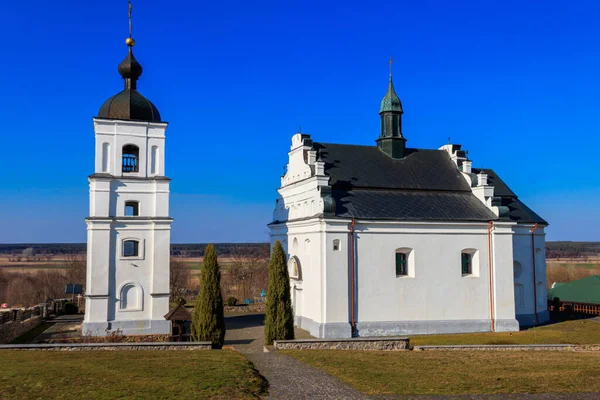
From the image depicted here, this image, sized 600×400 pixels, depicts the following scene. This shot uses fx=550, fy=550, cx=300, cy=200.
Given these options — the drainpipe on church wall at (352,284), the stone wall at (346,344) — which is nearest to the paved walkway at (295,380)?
the stone wall at (346,344)

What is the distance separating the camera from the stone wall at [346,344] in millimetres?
20688

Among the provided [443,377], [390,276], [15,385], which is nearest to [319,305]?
[390,276]

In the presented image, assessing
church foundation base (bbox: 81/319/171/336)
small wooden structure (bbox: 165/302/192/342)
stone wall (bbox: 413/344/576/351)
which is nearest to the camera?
stone wall (bbox: 413/344/576/351)

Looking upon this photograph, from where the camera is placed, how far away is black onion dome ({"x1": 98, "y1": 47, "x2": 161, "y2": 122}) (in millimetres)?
26438

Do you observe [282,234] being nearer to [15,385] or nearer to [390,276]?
[390,276]

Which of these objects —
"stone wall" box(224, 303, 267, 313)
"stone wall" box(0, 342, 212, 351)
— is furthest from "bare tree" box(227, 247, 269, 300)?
"stone wall" box(0, 342, 212, 351)

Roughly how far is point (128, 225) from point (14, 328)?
299 inches

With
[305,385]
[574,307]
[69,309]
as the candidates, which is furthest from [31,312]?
[574,307]

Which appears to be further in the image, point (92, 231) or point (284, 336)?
point (92, 231)

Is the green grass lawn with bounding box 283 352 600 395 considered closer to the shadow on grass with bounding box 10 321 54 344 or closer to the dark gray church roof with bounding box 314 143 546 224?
the dark gray church roof with bounding box 314 143 546 224

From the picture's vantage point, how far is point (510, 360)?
59.4 ft

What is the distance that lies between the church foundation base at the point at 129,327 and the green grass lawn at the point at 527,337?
11.6 meters

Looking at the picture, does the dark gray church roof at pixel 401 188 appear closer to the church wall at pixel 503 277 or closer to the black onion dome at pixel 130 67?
the church wall at pixel 503 277

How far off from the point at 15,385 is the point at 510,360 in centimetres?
1457
